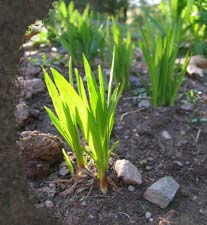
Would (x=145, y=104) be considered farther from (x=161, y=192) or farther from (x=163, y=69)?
(x=161, y=192)

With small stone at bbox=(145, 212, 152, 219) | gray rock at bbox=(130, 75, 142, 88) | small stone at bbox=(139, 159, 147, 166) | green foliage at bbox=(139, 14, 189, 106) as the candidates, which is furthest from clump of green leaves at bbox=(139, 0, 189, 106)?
small stone at bbox=(145, 212, 152, 219)

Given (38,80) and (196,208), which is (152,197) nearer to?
(196,208)

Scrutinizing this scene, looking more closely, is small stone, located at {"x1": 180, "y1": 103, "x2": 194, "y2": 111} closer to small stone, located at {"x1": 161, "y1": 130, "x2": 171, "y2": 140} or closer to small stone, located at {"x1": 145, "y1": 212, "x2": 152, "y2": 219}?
small stone, located at {"x1": 161, "y1": 130, "x2": 171, "y2": 140}

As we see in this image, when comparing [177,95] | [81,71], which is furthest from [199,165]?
[81,71]

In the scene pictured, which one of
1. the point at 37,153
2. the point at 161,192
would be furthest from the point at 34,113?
the point at 161,192

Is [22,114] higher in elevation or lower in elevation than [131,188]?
higher

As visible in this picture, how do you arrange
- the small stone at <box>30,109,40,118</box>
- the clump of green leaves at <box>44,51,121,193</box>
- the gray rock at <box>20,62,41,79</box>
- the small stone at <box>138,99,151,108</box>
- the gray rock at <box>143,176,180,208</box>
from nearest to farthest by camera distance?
the clump of green leaves at <box>44,51,121,193</box> → the gray rock at <box>143,176,180,208</box> → the small stone at <box>30,109,40,118</box> → the small stone at <box>138,99,151,108</box> → the gray rock at <box>20,62,41,79</box>
